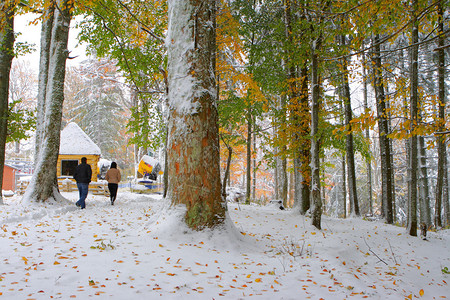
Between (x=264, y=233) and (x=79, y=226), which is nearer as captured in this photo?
(x=79, y=226)

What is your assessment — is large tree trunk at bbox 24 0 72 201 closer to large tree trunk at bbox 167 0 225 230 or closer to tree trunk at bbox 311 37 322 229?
large tree trunk at bbox 167 0 225 230

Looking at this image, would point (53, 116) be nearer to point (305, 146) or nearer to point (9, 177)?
point (305, 146)

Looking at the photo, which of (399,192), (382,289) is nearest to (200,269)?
(382,289)

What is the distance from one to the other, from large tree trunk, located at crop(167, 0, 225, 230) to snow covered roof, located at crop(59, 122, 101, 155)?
17.2 m

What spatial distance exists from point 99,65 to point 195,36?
904 inches

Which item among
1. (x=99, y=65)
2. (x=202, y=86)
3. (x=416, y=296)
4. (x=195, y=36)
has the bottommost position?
(x=416, y=296)

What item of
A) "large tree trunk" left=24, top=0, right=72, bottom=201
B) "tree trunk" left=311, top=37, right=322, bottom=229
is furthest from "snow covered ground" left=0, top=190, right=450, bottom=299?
"large tree trunk" left=24, top=0, right=72, bottom=201

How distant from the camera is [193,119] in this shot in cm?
520

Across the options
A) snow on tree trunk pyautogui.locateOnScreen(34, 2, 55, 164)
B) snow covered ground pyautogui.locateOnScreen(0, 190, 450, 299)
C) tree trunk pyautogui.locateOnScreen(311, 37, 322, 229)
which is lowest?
snow covered ground pyautogui.locateOnScreen(0, 190, 450, 299)

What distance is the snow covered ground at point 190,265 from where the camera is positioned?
9.87 feet

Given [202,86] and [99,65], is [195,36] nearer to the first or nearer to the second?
[202,86]

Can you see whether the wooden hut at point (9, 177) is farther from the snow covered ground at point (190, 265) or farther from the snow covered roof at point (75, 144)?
the snow covered ground at point (190, 265)

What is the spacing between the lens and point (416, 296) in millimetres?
3875

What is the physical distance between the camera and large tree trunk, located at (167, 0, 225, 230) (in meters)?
5.12
